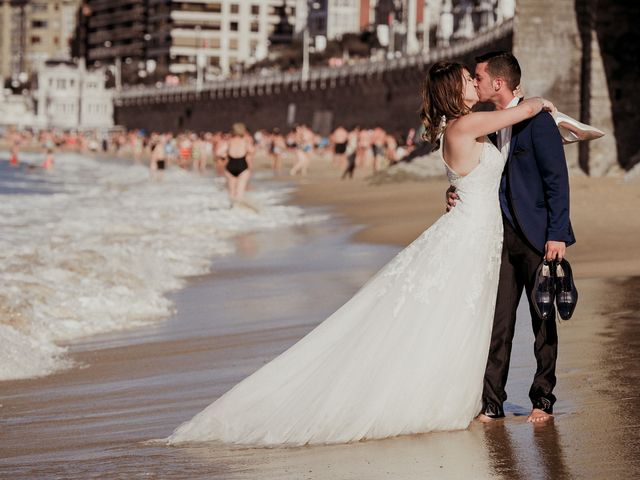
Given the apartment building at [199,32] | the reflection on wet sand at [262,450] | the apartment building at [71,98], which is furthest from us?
the apartment building at [199,32]

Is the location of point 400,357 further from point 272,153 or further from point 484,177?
point 272,153

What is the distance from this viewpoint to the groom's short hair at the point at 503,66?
498cm

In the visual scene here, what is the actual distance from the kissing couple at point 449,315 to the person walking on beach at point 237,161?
48.9ft

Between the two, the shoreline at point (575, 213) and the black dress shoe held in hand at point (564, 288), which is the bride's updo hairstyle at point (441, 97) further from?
the shoreline at point (575, 213)

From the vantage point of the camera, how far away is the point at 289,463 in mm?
4496

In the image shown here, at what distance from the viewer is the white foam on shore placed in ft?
27.7

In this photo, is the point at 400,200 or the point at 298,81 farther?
the point at 298,81

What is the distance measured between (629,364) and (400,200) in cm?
1669

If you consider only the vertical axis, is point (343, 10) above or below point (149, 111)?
above

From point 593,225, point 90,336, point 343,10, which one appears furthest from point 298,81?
point 90,336

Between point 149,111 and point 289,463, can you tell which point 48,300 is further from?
point 149,111

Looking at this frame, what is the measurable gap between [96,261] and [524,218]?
7260 millimetres

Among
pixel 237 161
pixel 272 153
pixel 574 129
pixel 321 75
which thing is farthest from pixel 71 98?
pixel 574 129

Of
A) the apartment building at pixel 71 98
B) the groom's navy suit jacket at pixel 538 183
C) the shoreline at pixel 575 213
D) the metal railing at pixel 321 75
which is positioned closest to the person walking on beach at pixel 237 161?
the shoreline at pixel 575 213
